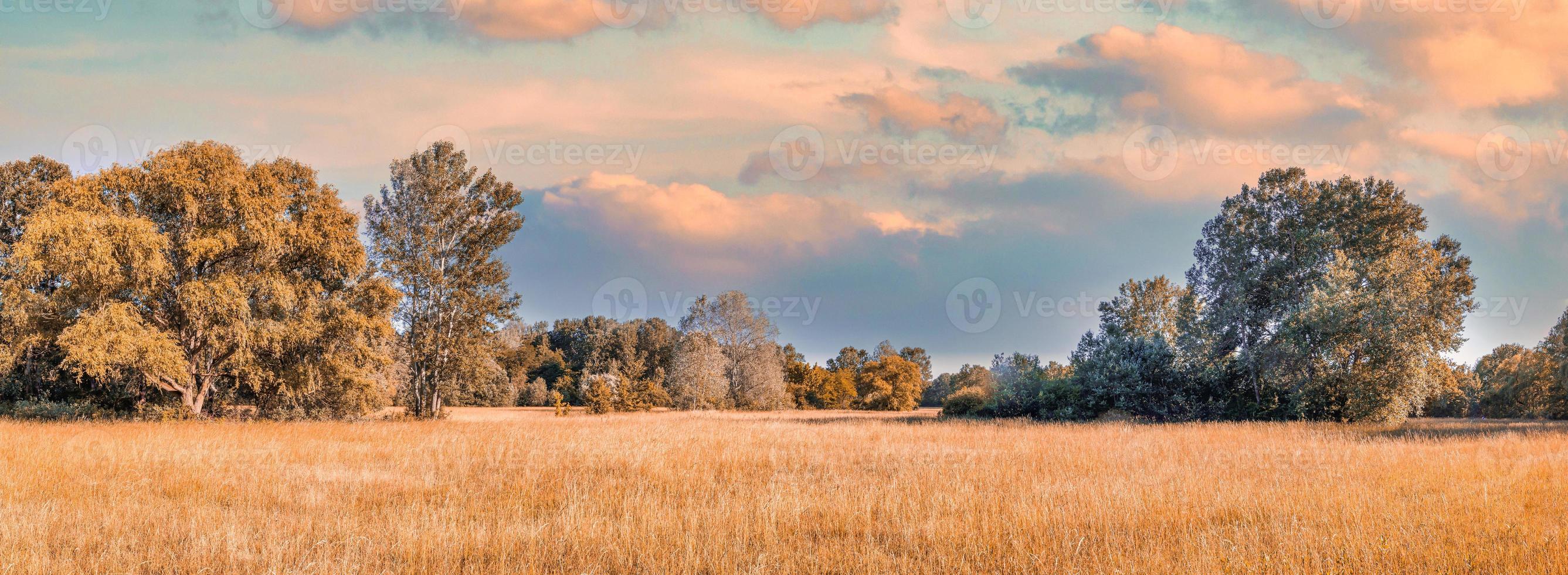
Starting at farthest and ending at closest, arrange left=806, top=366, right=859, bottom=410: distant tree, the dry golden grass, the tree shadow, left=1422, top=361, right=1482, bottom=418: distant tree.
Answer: left=806, top=366, right=859, bottom=410: distant tree
left=1422, top=361, right=1482, bottom=418: distant tree
the tree shadow
the dry golden grass

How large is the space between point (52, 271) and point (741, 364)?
45.5 meters

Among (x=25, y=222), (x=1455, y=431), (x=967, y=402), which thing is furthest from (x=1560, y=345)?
(x=25, y=222)

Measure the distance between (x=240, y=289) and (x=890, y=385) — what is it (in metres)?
58.5

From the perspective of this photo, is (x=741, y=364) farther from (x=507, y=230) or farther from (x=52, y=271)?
(x=52, y=271)

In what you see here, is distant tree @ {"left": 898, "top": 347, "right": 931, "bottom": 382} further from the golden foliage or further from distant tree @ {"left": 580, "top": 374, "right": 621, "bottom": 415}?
the golden foliage

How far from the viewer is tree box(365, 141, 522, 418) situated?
102 ft

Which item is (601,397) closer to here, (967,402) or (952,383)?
(967,402)

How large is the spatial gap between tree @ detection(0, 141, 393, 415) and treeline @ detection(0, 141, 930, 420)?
2.7 inches

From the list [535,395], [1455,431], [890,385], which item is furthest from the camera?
[890,385]

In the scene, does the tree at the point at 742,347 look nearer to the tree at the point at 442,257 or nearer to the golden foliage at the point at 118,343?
the tree at the point at 442,257

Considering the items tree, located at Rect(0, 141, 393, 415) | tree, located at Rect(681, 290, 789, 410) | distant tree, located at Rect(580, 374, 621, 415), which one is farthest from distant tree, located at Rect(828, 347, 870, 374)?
tree, located at Rect(0, 141, 393, 415)

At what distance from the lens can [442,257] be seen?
32156 millimetres

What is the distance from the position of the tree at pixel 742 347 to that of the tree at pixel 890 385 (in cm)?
1295

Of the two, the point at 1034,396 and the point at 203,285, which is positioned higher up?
the point at 203,285
